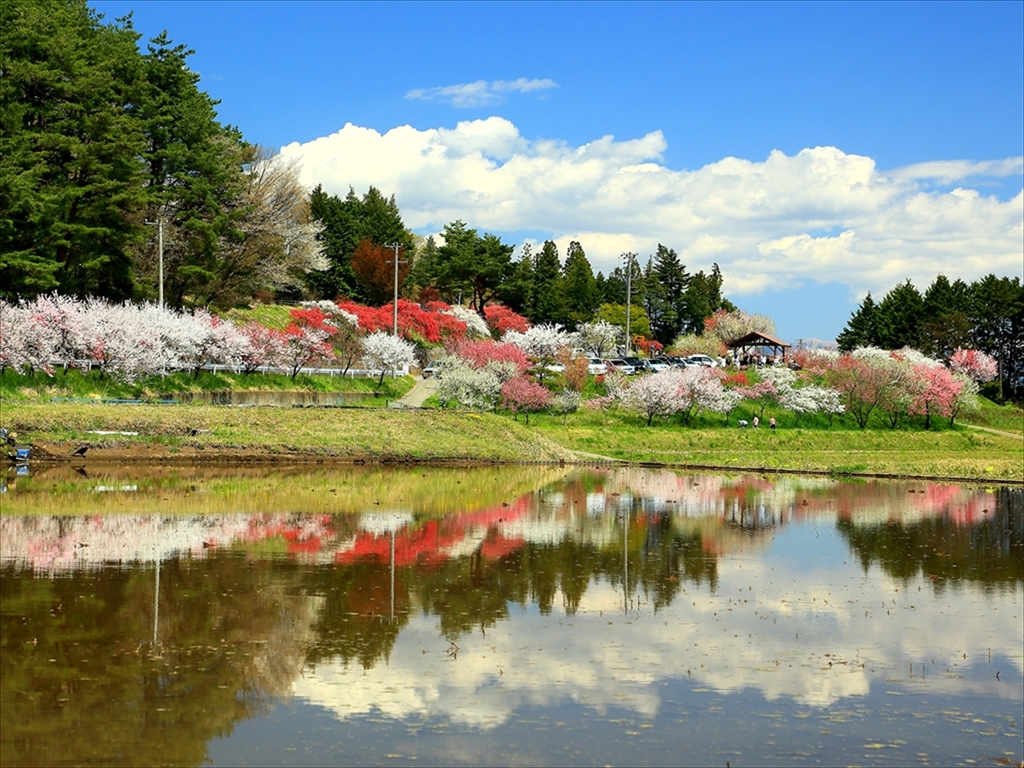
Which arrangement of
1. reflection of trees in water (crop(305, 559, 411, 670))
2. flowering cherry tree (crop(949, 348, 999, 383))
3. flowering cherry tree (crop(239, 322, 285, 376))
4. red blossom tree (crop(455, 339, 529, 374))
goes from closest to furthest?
reflection of trees in water (crop(305, 559, 411, 670)) < flowering cherry tree (crop(239, 322, 285, 376)) < red blossom tree (crop(455, 339, 529, 374)) < flowering cherry tree (crop(949, 348, 999, 383))

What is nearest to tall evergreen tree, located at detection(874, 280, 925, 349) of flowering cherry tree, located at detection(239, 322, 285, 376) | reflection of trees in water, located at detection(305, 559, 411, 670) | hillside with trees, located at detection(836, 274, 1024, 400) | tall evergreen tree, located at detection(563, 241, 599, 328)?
hillside with trees, located at detection(836, 274, 1024, 400)

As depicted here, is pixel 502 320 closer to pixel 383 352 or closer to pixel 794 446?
pixel 383 352

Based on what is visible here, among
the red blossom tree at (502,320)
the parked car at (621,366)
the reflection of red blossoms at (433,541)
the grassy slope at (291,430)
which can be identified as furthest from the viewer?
the red blossom tree at (502,320)

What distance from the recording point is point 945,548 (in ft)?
83.4

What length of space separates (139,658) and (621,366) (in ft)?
207

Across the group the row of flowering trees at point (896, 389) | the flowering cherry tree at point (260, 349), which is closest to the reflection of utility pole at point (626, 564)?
the flowering cherry tree at point (260, 349)

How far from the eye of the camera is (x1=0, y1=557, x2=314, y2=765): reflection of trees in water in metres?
11.3

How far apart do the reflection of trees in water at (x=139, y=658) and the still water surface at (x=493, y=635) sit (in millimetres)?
49

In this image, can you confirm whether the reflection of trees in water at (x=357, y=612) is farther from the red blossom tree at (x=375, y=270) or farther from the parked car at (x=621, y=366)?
the red blossom tree at (x=375, y=270)

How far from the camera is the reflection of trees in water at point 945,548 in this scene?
2234 centimetres

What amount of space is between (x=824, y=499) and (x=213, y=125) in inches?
1898

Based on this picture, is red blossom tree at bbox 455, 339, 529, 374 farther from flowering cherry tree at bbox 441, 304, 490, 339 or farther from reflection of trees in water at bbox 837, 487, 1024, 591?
reflection of trees in water at bbox 837, 487, 1024, 591

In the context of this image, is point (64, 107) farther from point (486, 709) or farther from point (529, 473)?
point (486, 709)

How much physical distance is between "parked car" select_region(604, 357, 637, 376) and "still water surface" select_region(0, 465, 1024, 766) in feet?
138
